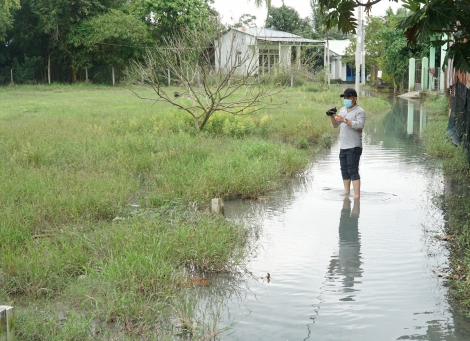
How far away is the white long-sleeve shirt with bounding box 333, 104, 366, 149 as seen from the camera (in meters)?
9.22

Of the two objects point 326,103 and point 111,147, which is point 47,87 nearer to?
point 326,103

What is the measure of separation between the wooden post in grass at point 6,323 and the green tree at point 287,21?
5642 cm

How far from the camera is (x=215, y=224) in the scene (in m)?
7.31

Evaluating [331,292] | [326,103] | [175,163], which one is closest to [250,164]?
[175,163]

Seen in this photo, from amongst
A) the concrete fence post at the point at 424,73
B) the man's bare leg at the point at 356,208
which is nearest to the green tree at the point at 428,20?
the man's bare leg at the point at 356,208

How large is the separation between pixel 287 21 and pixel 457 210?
53041 millimetres

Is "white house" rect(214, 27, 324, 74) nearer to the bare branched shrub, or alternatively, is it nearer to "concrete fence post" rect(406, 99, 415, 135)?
the bare branched shrub

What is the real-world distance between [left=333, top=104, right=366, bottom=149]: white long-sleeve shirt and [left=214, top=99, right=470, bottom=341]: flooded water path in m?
0.92

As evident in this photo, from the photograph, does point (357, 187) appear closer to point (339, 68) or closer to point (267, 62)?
point (267, 62)

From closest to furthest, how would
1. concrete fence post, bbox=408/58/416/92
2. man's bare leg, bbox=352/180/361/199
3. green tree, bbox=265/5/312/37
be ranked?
man's bare leg, bbox=352/180/361/199 < concrete fence post, bbox=408/58/416/92 < green tree, bbox=265/5/312/37

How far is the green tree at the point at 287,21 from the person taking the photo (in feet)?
193

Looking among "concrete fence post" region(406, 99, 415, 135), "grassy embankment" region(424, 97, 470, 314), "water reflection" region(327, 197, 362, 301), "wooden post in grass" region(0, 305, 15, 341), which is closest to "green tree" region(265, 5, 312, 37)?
"concrete fence post" region(406, 99, 415, 135)

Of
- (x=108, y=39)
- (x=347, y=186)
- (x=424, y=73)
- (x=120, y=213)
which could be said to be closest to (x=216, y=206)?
(x=120, y=213)

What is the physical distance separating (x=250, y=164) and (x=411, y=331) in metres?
6.20
